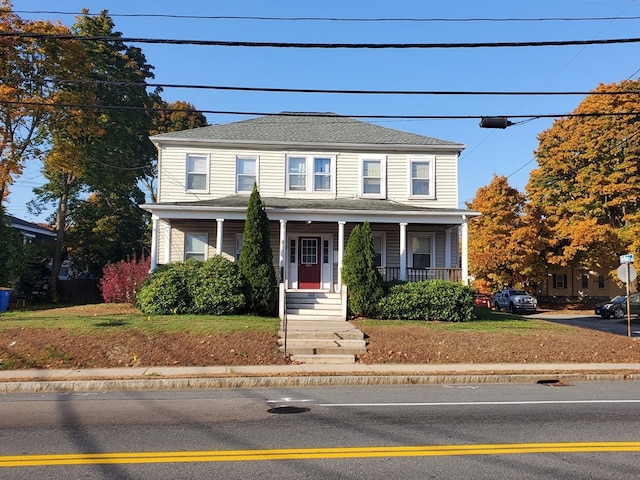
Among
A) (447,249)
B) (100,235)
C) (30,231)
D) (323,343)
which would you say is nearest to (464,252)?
(447,249)

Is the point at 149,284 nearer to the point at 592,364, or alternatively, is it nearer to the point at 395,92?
the point at 395,92

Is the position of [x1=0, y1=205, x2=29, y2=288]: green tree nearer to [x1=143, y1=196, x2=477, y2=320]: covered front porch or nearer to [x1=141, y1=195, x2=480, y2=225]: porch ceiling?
[x1=143, y1=196, x2=477, y2=320]: covered front porch

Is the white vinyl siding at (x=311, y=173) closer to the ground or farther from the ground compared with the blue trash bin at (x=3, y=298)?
farther from the ground

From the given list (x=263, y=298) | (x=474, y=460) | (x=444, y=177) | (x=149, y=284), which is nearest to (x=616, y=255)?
(x=444, y=177)

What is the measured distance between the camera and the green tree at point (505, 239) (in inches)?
1340

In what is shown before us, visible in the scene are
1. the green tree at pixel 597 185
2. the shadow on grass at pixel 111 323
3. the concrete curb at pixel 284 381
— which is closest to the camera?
the concrete curb at pixel 284 381

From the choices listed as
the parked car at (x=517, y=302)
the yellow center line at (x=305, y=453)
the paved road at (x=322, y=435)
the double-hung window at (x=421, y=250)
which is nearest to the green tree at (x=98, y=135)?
the double-hung window at (x=421, y=250)

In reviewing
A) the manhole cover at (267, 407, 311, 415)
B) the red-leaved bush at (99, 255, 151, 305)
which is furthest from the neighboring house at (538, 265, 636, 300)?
the manhole cover at (267, 407, 311, 415)

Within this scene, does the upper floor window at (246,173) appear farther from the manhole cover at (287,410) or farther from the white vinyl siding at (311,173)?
the manhole cover at (287,410)

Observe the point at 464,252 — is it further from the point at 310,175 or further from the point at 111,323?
the point at 111,323

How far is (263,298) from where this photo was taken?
16375 millimetres

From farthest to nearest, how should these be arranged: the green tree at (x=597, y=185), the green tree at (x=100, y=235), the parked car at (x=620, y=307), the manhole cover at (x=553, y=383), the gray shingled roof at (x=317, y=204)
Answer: the green tree at (x=597, y=185) < the green tree at (x=100, y=235) < the parked car at (x=620, y=307) < the gray shingled roof at (x=317, y=204) < the manhole cover at (x=553, y=383)

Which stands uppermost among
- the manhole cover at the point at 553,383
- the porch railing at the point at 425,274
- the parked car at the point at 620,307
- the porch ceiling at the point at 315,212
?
the porch ceiling at the point at 315,212

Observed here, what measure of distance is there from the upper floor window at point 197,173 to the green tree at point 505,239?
21.5 m
